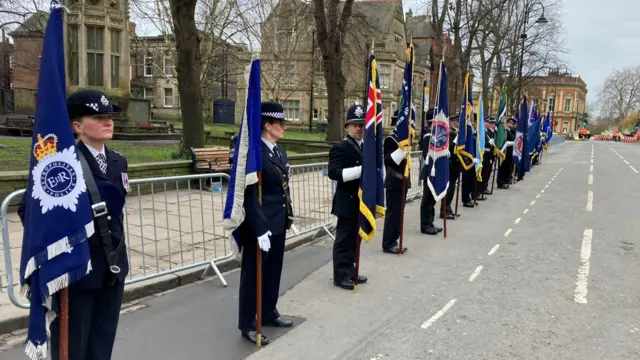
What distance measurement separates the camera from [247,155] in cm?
394

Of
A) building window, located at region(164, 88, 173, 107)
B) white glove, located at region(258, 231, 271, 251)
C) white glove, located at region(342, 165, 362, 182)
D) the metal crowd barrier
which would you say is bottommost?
the metal crowd barrier

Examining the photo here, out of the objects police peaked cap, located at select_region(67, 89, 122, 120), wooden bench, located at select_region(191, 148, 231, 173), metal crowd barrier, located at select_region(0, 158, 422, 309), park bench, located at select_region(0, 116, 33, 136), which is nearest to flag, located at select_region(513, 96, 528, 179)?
metal crowd barrier, located at select_region(0, 158, 422, 309)

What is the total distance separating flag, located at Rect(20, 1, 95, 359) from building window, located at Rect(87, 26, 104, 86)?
22245 mm

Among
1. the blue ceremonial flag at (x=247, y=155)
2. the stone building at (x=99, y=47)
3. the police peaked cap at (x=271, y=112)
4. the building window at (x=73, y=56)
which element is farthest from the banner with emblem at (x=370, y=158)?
the building window at (x=73, y=56)

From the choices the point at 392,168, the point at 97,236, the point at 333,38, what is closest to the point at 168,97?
the point at 333,38

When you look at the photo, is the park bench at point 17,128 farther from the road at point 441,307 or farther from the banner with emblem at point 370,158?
the banner with emblem at point 370,158

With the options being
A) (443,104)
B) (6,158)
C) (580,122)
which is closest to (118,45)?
(6,158)

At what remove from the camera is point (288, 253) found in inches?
288

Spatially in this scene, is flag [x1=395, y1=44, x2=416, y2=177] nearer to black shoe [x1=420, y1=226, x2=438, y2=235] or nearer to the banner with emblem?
the banner with emblem

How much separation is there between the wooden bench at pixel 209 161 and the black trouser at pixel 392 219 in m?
5.48

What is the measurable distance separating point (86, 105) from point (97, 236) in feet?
2.54

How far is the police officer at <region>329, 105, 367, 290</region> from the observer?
5.60 metres

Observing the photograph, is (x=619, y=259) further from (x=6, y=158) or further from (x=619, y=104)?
(x=619, y=104)

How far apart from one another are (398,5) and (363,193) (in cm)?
5231
